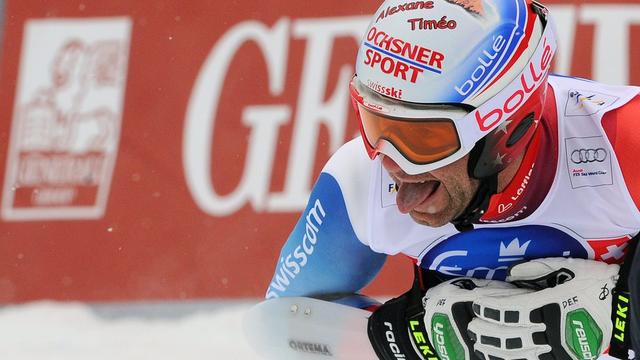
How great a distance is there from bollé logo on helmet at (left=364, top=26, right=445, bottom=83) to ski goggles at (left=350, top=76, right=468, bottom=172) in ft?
0.24

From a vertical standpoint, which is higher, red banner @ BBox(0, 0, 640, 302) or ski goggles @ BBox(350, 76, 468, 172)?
ski goggles @ BBox(350, 76, 468, 172)

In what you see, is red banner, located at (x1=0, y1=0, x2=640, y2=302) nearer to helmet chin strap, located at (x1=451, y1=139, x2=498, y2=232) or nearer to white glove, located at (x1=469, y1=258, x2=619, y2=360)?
white glove, located at (x1=469, y1=258, x2=619, y2=360)

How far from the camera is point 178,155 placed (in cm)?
597

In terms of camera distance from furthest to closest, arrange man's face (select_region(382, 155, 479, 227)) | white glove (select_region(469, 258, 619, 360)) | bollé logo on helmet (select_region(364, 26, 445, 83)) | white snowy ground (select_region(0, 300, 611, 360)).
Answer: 1. white snowy ground (select_region(0, 300, 611, 360))
2. white glove (select_region(469, 258, 619, 360))
3. man's face (select_region(382, 155, 479, 227))
4. bollé logo on helmet (select_region(364, 26, 445, 83))

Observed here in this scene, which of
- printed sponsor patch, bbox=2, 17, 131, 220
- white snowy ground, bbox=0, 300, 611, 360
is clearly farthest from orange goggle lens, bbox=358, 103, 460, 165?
printed sponsor patch, bbox=2, 17, 131, 220

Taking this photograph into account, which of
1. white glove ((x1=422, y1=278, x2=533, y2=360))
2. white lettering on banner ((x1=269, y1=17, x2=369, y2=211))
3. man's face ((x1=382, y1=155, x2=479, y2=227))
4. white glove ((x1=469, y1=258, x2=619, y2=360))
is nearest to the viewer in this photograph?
man's face ((x1=382, y1=155, x2=479, y2=227))

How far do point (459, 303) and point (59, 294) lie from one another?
3.15 meters

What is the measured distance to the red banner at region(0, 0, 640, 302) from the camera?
231 inches

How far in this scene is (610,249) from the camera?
126 inches

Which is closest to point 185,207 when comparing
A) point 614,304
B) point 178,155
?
point 178,155

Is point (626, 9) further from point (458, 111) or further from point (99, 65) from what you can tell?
point (458, 111)

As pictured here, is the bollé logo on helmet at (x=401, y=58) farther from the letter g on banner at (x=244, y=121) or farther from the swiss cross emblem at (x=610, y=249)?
the letter g on banner at (x=244, y=121)

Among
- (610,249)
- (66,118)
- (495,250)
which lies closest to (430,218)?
(495,250)

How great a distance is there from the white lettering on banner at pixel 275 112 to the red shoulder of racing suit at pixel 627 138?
2.65 m
